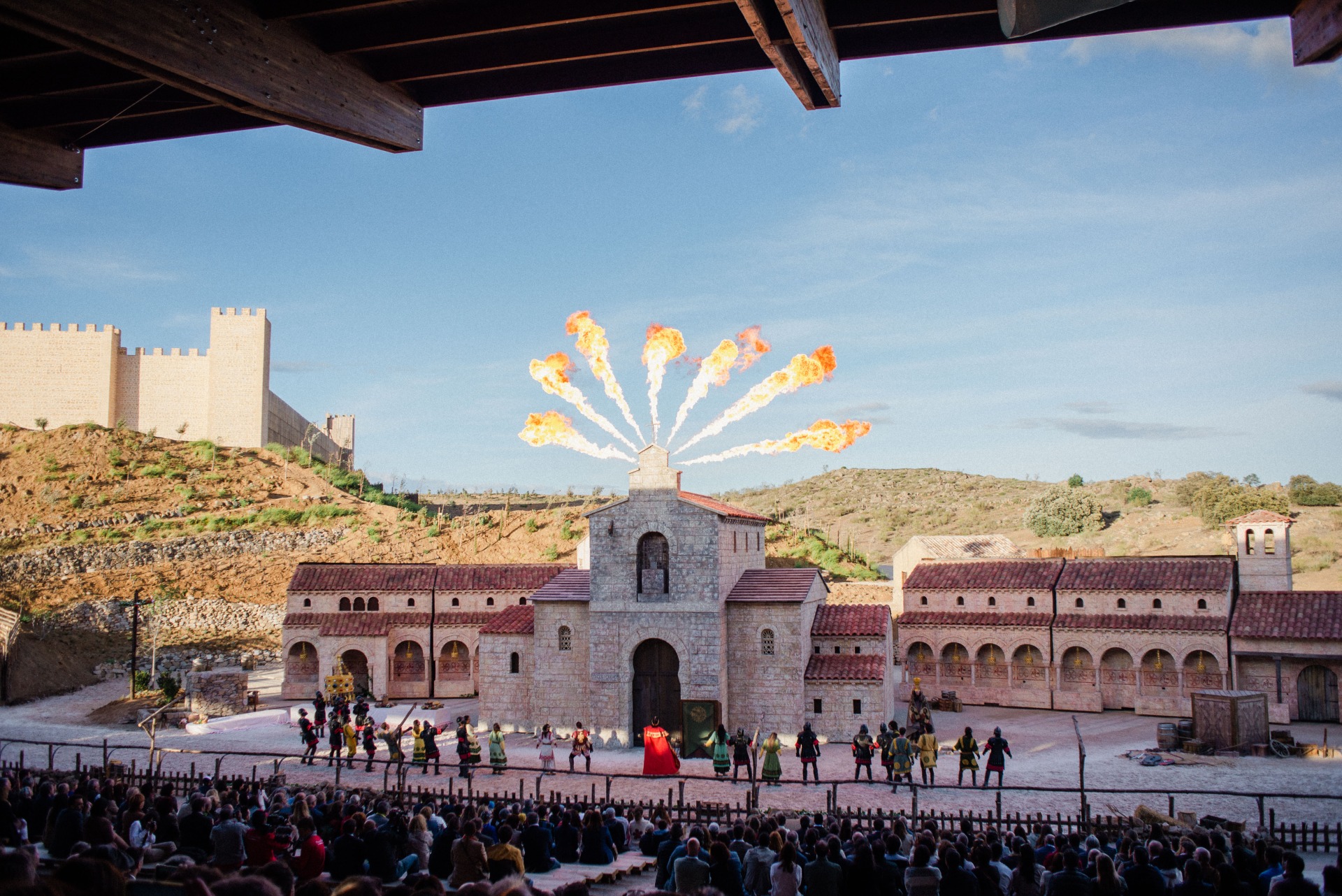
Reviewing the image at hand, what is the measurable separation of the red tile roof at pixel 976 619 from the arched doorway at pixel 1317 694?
7.64 meters

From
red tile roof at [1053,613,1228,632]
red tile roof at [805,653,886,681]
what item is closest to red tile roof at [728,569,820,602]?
red tile roof at [805,653,886,681]

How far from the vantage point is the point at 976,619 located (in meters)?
35.6

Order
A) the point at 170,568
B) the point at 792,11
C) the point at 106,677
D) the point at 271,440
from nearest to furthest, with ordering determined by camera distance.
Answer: the point at 792,11 < the point at 106,677 < the point at 170,568 < the point at 271,440

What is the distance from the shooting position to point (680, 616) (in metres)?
28.2

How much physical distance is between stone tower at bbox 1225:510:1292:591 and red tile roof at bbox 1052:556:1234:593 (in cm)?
141

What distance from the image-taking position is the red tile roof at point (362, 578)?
127ft

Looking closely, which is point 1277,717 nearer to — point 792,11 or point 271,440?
point 792,11

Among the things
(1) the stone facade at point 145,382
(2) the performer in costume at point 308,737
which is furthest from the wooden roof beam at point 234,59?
(1) the stone facade at point 145,382

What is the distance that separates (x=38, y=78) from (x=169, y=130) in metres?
1.07

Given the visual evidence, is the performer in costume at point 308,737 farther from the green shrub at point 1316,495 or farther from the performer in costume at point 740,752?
the green shrub at point 1316,495

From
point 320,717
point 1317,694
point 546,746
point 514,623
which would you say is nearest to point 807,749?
point 546,746

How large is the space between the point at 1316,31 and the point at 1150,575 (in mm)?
31653

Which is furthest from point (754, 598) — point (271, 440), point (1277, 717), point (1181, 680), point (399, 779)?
point (271, 440)

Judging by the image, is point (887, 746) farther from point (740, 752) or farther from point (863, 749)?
point (740, 752)
